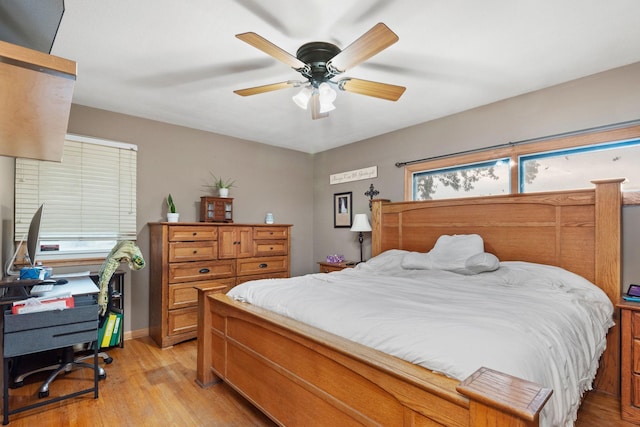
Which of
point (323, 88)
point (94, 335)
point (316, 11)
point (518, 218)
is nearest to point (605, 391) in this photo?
point (518, 218)

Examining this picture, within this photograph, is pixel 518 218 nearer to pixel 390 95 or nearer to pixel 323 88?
pixel 390 95

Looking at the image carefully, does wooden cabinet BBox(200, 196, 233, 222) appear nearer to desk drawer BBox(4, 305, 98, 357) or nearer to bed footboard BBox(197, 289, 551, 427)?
bed footboard BBox(197, 289, 551, 427)

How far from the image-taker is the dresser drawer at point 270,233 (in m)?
4.07

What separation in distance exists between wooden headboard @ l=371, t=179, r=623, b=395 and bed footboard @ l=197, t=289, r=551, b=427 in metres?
2.12

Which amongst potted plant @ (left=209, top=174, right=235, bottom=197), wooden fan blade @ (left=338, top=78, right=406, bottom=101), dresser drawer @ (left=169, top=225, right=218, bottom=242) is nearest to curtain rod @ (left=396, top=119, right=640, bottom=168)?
wooden fan blade @ (left=338, top=78, right=406, bottom=101)

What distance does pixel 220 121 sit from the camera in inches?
151

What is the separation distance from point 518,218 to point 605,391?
4.67ft

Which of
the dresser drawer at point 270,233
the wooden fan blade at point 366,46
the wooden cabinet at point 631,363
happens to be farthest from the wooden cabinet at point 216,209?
the wooden cabinet at point 631,363

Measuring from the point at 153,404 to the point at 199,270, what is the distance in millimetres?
1488

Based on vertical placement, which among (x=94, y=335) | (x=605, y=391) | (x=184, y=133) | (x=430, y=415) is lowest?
(x=605, y=391)

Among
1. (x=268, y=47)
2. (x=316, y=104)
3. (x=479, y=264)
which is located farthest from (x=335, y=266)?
(x=268, y=47)

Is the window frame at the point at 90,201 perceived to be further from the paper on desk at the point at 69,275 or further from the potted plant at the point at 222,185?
the potted plant at the point at 222,185

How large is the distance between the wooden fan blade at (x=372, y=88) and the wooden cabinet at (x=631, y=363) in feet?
6.71

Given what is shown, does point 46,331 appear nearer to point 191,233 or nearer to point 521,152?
point 191,233
